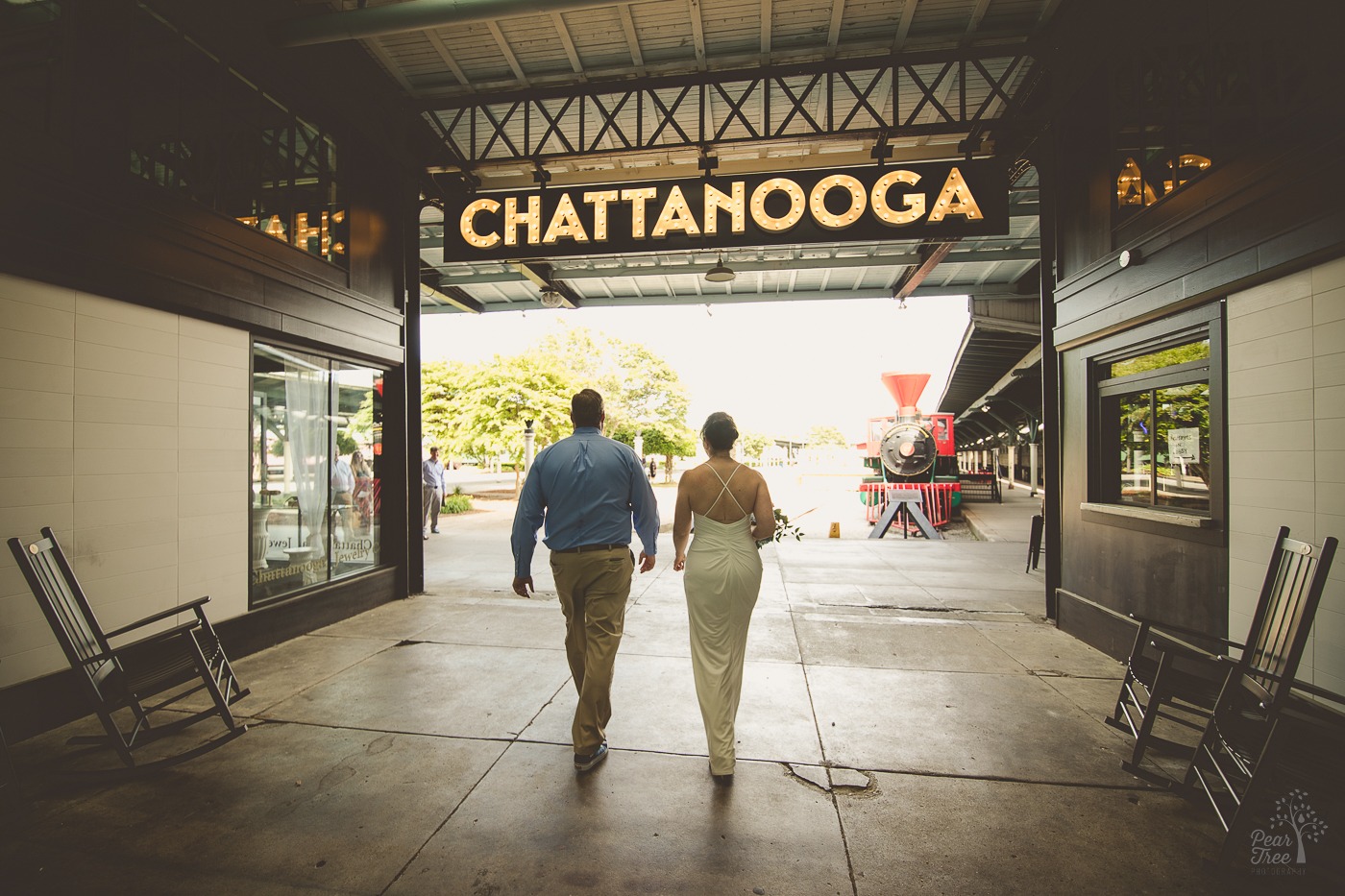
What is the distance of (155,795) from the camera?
2947mm

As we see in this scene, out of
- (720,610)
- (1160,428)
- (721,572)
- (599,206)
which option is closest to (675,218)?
(599,206)

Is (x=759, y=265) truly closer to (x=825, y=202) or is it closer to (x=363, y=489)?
(x=825, y=202)

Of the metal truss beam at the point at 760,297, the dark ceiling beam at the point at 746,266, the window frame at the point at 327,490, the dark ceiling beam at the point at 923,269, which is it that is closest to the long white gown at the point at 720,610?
the window frame at the point at 327,490

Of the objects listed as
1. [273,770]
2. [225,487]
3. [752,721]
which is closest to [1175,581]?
[752,721]

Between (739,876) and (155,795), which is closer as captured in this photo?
(739,876)

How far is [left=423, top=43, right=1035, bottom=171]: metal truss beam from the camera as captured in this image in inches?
234

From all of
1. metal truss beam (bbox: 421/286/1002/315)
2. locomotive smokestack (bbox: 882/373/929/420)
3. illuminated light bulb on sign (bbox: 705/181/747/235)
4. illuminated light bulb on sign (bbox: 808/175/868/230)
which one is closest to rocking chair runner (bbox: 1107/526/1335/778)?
illuminated light bulb on sign (bbox: 808/175/868/230)

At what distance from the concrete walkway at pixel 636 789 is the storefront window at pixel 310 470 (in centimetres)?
101

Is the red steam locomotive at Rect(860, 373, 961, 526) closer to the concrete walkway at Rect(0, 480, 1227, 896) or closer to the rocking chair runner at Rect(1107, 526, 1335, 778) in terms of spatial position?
the concrete walkway at Rect(0, 480, 1227, 896)

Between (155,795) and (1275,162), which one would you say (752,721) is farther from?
(1275,162)

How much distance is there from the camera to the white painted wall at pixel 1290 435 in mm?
3234

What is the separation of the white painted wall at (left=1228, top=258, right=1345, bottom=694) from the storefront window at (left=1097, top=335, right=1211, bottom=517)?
0.39 meters

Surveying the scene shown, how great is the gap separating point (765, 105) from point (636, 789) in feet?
19.6

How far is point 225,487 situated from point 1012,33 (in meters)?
7.95
